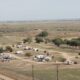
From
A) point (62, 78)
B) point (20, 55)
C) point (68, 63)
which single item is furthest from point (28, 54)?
point (62, 78)

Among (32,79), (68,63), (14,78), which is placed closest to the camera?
(32,79)

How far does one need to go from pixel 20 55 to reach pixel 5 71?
88.8ft

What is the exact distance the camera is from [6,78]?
3738 centimetres

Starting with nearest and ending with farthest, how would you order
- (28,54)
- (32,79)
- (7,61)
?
(32,79) < (7,61) < (28,54)

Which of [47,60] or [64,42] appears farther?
[64,42]

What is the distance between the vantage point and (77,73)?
4269 cm

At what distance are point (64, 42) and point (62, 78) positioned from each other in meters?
57.6

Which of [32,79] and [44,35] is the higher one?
[32,79]

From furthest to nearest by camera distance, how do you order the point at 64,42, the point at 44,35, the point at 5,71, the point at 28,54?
the point at 44,35 < the point at 64,42 < the point at 28,54 < the point at 5,71

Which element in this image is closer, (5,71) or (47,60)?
(5,71)

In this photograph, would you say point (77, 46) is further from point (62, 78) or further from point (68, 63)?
point (62, 78)

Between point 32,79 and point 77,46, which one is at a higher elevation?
point 32,79

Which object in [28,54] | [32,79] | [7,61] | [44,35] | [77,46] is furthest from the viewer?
[44,35]

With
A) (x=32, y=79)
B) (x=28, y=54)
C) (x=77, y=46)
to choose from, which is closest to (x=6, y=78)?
(x=32, y=79)
